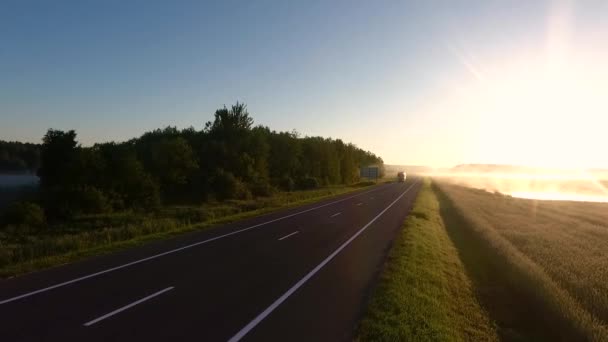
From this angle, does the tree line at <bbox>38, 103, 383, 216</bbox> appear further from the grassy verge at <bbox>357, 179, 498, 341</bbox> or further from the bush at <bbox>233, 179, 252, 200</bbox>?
the grassy verge at <bbox>357, 179, 498, 341</bbox>

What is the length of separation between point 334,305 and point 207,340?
3.12m

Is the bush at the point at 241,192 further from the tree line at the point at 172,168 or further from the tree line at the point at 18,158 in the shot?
the tree line at the point at 18,158

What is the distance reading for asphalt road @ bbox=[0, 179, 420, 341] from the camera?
7.12m

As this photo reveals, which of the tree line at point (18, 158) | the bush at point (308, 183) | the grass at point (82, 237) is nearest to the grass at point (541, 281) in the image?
the grass at point (82, 237)

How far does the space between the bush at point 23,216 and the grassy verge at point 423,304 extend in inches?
861

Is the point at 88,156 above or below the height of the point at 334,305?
Result: above

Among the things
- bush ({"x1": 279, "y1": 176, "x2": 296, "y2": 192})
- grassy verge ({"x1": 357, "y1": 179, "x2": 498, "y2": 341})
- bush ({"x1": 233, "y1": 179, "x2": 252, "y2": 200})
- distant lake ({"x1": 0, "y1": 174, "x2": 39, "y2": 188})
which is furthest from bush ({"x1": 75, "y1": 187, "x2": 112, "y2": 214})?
bush ({"x1": 279, "y1": 176, "x2": 296, "y2": 192})

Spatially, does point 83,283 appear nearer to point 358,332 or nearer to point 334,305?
point 334,305

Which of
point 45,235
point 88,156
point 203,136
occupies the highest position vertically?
point 203,136

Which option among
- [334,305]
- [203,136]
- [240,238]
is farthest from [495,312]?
[203,136]

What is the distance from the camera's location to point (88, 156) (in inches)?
1190

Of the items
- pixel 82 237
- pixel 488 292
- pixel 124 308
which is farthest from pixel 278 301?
pixel 82 237

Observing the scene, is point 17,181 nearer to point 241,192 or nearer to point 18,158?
point 241,192

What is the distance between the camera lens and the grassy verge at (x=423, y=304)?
24.2 ft
